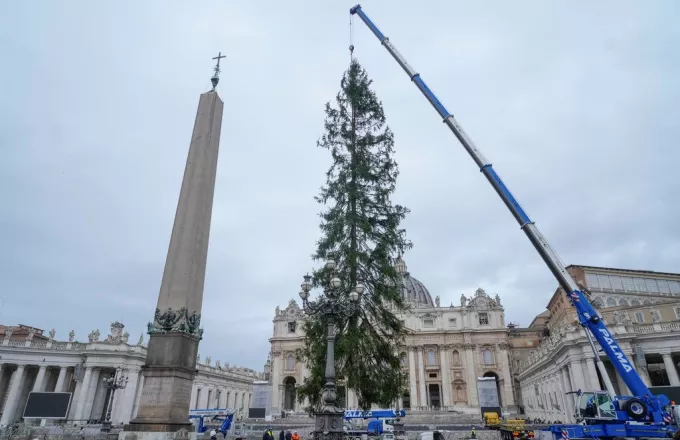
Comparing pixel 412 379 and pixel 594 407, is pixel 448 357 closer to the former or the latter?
pixel 412 379

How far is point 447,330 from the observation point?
64688 mm

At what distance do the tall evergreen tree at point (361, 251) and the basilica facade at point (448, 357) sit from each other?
133 ft

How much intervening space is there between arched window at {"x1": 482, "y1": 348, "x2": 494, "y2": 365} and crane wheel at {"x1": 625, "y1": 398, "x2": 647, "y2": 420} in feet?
170

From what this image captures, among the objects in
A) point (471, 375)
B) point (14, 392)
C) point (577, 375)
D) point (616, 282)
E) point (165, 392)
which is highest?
point (616, 282)

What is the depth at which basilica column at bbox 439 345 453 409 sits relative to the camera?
60.6 m

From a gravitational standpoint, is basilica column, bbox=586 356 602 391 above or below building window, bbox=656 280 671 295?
below

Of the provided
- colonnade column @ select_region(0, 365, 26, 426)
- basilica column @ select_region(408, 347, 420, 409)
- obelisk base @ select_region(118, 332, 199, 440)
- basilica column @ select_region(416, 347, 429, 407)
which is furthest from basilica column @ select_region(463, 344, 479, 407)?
obelisk base @ select_region(118, 332, 199, 440)

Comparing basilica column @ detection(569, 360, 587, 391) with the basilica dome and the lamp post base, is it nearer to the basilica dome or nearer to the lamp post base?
the lamp post base

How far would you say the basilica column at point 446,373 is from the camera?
199 feet

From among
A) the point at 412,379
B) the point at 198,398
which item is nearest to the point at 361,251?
the point at 198,398

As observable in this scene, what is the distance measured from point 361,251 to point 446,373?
1974 inches

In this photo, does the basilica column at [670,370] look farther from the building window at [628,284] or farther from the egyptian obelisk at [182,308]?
the egyptian obelisk at [182,308]

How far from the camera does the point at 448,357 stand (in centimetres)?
6331

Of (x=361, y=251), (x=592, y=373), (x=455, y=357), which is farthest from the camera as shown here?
(x=455, y=357)
